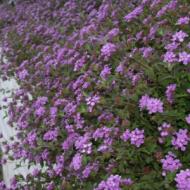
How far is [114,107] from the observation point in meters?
2.73

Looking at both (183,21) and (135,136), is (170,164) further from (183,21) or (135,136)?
(183,21)

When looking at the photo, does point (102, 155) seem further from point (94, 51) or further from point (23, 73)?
point (23, 73)

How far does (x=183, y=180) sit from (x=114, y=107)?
29.7 inches

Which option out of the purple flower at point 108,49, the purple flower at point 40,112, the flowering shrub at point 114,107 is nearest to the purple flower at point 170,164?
the flowering shrub at point 114,107

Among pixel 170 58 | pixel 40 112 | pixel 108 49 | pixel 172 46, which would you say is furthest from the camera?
pixel 40 112

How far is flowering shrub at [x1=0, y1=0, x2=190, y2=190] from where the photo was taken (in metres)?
2.36

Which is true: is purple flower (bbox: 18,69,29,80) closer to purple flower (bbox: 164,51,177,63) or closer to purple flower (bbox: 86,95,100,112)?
purple flower (bbox: 86,95,100,112)

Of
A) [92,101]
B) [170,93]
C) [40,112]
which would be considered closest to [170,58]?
[170,93]

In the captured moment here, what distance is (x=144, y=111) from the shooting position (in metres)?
2.60

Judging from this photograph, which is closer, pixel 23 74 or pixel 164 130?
pixel 164 130

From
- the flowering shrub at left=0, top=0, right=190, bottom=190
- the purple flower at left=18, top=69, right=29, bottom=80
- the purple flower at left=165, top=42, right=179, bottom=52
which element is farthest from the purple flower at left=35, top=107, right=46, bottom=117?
the purple flower at left=165, top=42, right=179, bottom=52

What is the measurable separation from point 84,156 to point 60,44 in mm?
2115

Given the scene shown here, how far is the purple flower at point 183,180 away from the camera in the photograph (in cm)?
208

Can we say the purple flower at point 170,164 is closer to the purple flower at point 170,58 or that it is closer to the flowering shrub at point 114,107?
the flowering shrub at point 114,107
